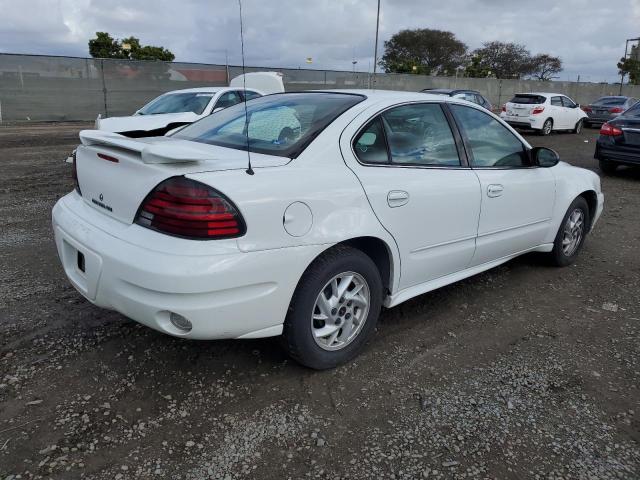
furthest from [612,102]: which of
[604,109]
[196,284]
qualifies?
[196,284]

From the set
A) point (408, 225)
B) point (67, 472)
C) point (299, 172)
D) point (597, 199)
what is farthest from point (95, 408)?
point (597, 199)

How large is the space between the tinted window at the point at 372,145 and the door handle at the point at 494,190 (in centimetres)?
96

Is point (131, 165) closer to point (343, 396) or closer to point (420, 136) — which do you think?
point (343, 396)

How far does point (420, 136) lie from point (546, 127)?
1753cm

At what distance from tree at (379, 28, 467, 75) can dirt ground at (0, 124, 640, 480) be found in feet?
207

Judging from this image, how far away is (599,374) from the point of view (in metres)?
3.06

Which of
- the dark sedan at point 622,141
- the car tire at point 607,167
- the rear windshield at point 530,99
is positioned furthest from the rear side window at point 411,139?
the rear windshield at point 530,99

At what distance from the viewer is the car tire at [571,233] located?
464 centimetres

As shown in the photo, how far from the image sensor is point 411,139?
336cm

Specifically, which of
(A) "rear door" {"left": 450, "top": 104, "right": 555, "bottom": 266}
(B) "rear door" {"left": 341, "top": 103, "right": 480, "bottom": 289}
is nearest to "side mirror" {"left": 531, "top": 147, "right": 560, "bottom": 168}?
(A) "rear door" {"left": 450, "top": 104, "right": 555, "bottom": 266}

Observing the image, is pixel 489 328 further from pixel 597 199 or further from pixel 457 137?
pixel 597 199

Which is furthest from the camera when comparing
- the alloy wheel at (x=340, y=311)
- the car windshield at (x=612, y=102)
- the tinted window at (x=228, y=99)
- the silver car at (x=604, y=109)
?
the car windshield at (x=612, y=102)

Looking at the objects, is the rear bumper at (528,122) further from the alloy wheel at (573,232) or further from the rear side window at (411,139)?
the rear side window at (411,139)

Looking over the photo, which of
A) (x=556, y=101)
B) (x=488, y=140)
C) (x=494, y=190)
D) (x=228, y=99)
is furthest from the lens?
(x=556, y=101)
